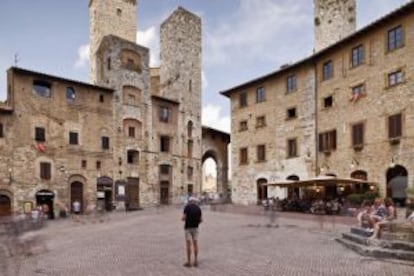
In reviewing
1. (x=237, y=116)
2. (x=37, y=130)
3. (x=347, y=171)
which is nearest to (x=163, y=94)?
(x=237, y=116)

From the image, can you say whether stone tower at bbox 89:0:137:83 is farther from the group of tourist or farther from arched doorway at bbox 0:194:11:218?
the group of tourist

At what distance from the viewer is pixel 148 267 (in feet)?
31.8

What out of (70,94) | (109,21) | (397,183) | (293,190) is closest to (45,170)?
(70,94)

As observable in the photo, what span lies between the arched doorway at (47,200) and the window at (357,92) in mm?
22554

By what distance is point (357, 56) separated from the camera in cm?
2761

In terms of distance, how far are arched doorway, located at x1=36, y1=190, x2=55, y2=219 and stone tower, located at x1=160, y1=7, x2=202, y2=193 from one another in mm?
13084

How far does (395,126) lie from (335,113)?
518cm

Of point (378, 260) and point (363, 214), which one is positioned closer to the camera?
point (378, 260)

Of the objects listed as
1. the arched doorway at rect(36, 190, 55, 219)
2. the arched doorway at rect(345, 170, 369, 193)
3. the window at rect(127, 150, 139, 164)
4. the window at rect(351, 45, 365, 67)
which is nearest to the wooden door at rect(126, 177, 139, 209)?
the window at rect(127, 150, 139, 164)

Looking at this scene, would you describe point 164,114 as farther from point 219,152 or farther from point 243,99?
point 219,152

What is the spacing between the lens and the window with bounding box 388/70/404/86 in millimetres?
24269

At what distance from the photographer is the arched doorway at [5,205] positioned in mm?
28781

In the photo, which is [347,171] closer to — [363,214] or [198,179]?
[363,214]

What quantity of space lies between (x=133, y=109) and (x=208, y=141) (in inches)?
480
